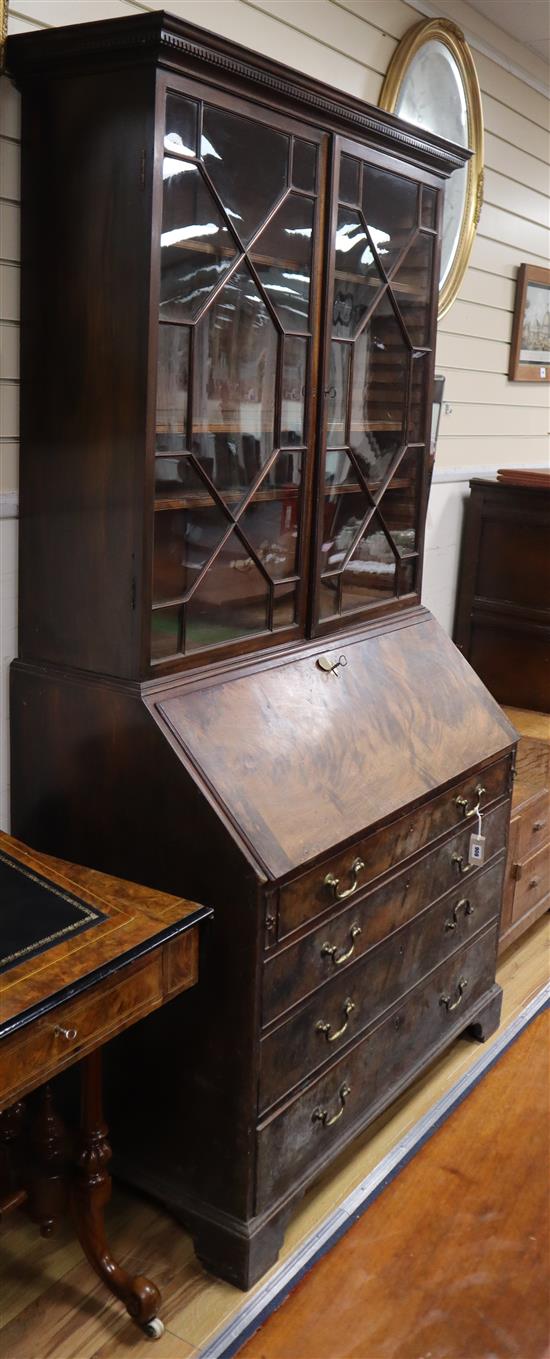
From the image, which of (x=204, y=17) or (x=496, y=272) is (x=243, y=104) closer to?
(x=204, y=17)

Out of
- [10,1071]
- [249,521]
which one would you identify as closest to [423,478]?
[249,521]

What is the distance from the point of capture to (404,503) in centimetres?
289

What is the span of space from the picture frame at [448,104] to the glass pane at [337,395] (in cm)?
98

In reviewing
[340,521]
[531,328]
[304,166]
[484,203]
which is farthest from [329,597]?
[531,328]

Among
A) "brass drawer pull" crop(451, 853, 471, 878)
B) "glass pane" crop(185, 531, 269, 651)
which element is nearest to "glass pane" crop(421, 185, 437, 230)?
"glass pane" crop(185, 531, 269, 651)

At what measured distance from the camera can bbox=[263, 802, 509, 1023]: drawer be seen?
2.18 m

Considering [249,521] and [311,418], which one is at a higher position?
[311,418]

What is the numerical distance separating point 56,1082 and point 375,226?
77.3 inches

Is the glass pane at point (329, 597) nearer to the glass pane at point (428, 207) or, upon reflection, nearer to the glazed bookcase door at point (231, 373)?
the glazed bookcase door at point (231, 373)

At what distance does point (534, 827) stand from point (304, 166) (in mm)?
2049

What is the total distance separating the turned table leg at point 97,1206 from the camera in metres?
2.10

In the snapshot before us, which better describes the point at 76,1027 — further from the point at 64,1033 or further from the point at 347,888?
the point at 347,888

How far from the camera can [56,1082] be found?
2.51 m

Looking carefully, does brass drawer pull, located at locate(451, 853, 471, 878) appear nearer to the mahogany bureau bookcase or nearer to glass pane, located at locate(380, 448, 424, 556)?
the mahogany bureau bookcase
